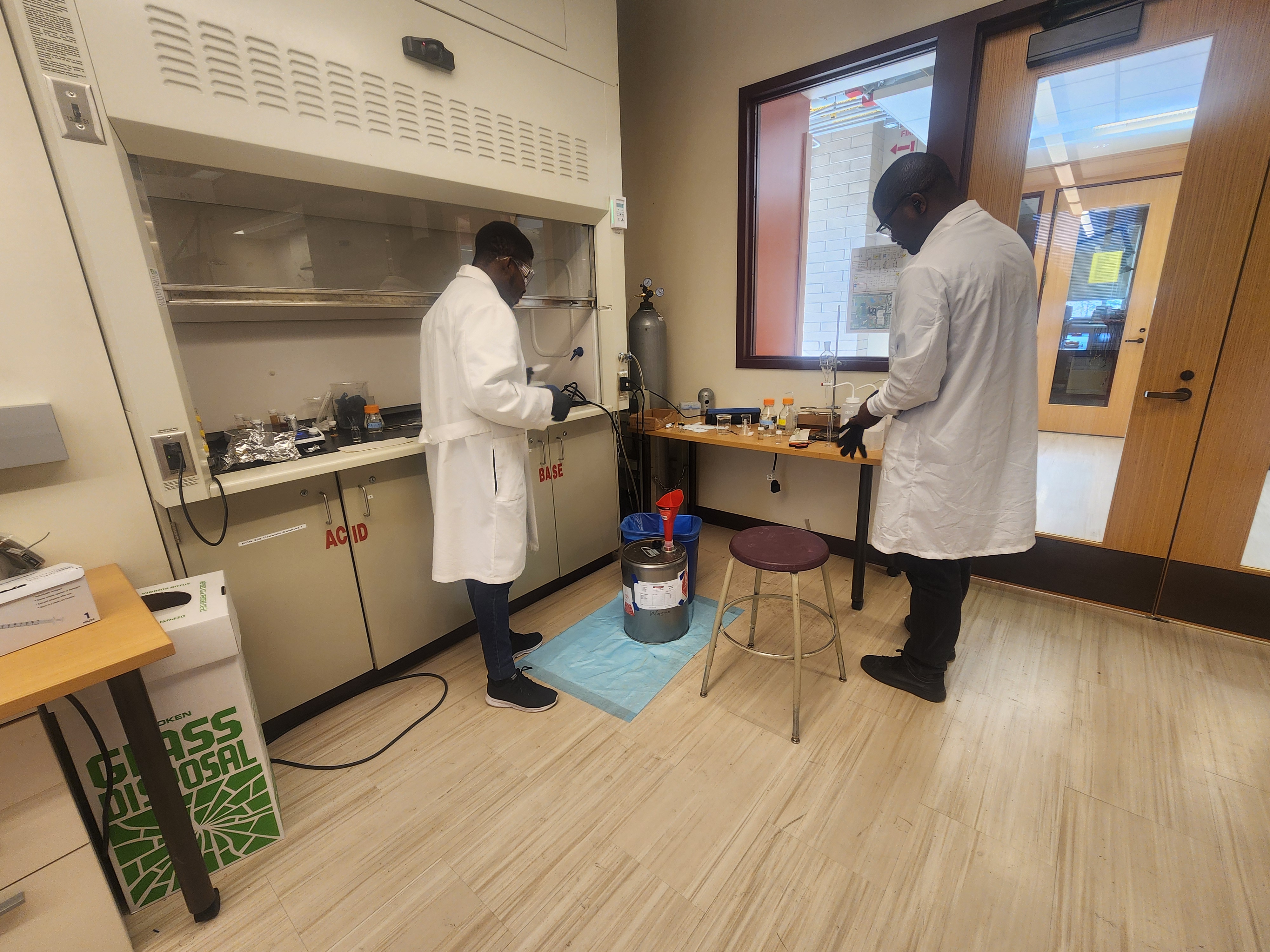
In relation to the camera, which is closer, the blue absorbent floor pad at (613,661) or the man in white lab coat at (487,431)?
the man in white lab coat at (487,431)

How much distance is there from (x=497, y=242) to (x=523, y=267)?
108 mm

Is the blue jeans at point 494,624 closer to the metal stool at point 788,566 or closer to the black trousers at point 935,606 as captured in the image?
the metal stool at point 788,566

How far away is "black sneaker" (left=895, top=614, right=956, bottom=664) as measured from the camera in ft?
5.94

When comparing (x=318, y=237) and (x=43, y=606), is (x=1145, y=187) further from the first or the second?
(x=43, y=606)

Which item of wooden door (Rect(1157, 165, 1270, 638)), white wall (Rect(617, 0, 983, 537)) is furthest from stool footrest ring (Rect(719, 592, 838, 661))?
wooden door (Rect(1157, 165, 1270, 638))

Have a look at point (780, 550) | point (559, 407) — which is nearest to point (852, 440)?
point (780, 550)

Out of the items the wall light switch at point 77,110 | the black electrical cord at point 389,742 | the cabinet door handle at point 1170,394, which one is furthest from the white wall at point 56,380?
the cabinet door handle at point 1170,394

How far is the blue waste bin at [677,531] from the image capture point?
2.21 m

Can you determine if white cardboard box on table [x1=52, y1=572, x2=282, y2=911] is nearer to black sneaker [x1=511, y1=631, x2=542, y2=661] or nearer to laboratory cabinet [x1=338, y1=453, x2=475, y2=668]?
laboratory cabinet [x1=338, y1=453, x2=475, y2=668]

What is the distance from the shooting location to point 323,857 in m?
1.35

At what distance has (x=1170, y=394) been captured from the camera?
2006 millimetres

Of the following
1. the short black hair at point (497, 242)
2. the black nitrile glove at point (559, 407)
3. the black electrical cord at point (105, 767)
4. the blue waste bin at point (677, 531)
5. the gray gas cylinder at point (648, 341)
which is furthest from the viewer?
the gray gas cylinder at point (648, 341)

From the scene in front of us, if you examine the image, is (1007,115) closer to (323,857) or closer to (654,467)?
(654,467)

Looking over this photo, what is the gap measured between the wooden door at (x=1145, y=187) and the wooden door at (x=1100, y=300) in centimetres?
1
